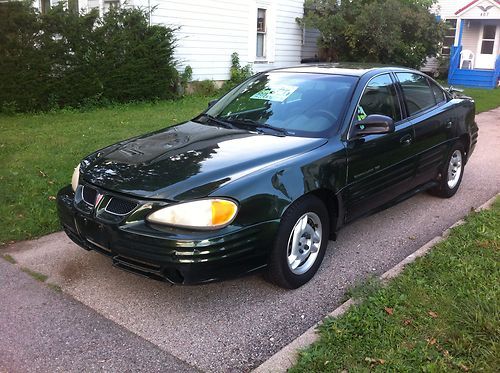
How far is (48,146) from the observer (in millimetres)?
7691

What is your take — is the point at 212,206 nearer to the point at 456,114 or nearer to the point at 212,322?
the point at 212,322

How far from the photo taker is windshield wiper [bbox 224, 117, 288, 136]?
13.7 ft

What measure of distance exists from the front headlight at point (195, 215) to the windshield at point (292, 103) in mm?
1250

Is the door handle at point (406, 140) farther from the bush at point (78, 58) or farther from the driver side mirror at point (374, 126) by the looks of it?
the bush at point (78, 58)

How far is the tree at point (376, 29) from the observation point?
1568 centimetres

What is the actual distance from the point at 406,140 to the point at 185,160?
2.25 metres

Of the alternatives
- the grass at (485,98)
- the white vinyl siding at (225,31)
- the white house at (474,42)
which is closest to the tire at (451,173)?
the grass at (485,98)

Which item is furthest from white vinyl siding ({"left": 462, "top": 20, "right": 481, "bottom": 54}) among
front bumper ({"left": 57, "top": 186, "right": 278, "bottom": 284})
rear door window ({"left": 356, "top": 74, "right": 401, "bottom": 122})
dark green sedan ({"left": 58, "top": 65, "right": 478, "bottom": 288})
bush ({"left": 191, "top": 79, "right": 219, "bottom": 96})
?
front bumper ({"left": 57, "top": 186, "right": 278, "bottom": 284})

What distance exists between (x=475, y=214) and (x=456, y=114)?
127 centimetres

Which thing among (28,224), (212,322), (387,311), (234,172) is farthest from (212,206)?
(28,224)

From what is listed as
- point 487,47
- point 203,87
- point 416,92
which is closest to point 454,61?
point 487,47

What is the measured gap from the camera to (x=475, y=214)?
5148mm

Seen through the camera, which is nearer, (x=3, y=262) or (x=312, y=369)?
(x=312, y=369)

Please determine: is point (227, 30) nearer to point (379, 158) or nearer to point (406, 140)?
point (406, 140)
